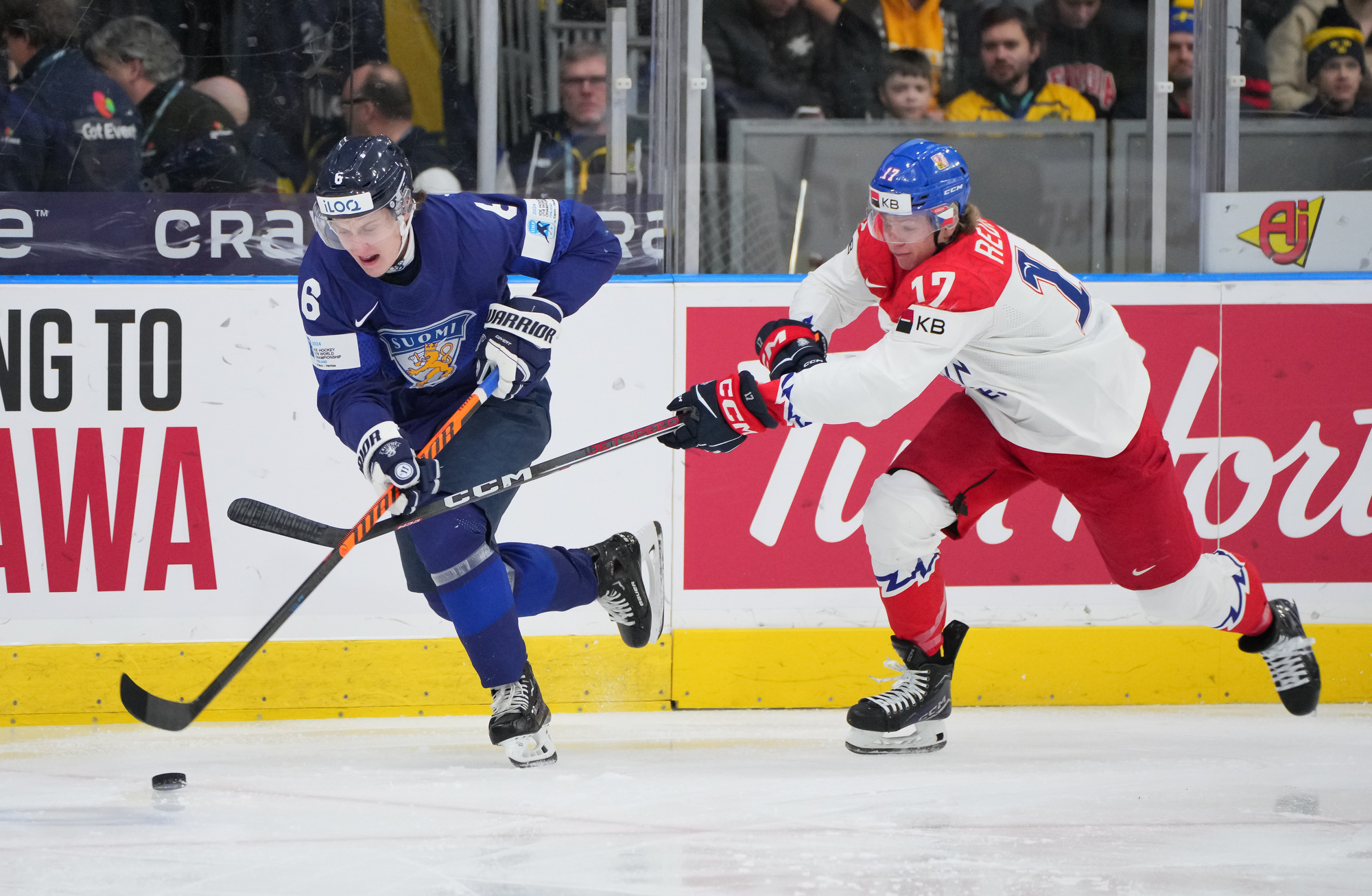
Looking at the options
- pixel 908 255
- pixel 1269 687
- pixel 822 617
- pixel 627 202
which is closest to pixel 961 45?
pixel 627 202

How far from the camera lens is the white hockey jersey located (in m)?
2.39

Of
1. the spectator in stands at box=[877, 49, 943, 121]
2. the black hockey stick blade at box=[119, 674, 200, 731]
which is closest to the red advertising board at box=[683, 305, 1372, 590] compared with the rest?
the spectator in stands at box=[877, 49, 943, 121]

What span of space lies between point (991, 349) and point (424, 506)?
1.10m

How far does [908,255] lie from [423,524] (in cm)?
104

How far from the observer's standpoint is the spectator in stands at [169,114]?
3.33 m

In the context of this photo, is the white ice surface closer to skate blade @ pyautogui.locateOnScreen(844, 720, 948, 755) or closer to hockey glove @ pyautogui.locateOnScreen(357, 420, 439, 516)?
skate blade @ pyautogui.locateOnScreen(844, 720, 948, 755)

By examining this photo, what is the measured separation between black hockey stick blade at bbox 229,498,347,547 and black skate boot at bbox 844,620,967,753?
1.09m

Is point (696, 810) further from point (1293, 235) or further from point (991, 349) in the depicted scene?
point (1293, 235)

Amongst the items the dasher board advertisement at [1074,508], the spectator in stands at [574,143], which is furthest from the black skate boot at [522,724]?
the spectator in stands at [574,143]

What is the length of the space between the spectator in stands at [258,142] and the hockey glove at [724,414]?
139cm

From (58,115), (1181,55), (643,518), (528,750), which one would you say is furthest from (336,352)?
(1181,55)

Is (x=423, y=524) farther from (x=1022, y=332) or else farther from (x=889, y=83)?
(x=889, y=83)

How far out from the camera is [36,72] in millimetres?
3312

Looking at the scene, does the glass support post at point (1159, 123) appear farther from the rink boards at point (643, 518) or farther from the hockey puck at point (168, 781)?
the hockey puck at point (168, 781)
